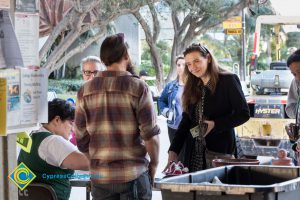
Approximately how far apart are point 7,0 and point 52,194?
58.4 inches

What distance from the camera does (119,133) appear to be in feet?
12.8

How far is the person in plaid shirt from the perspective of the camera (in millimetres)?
3889

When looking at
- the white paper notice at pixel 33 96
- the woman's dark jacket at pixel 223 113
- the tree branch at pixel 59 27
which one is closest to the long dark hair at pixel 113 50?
the white paper notice at pixel 33 96

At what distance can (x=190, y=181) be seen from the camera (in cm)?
325

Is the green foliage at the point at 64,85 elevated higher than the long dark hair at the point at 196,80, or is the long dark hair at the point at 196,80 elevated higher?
the long dark hair at the point at 196,80

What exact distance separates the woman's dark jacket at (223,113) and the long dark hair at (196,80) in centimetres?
4

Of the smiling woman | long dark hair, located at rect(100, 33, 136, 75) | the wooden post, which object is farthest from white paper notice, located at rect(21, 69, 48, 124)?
the smiling woman

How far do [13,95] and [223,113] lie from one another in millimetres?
1975

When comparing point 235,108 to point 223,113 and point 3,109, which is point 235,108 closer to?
point 223,113

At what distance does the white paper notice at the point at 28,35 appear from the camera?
125 inches

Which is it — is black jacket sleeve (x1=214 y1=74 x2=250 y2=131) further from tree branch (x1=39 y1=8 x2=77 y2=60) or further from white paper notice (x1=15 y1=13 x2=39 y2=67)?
tree branch (x1=39 y1=8 x2=77 y2=60)

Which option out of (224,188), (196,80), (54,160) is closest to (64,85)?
(196,80)

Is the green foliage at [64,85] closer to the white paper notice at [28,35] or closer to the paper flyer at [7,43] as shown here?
the white paper notice at [28,35]

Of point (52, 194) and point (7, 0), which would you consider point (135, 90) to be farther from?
point (7, 0)
